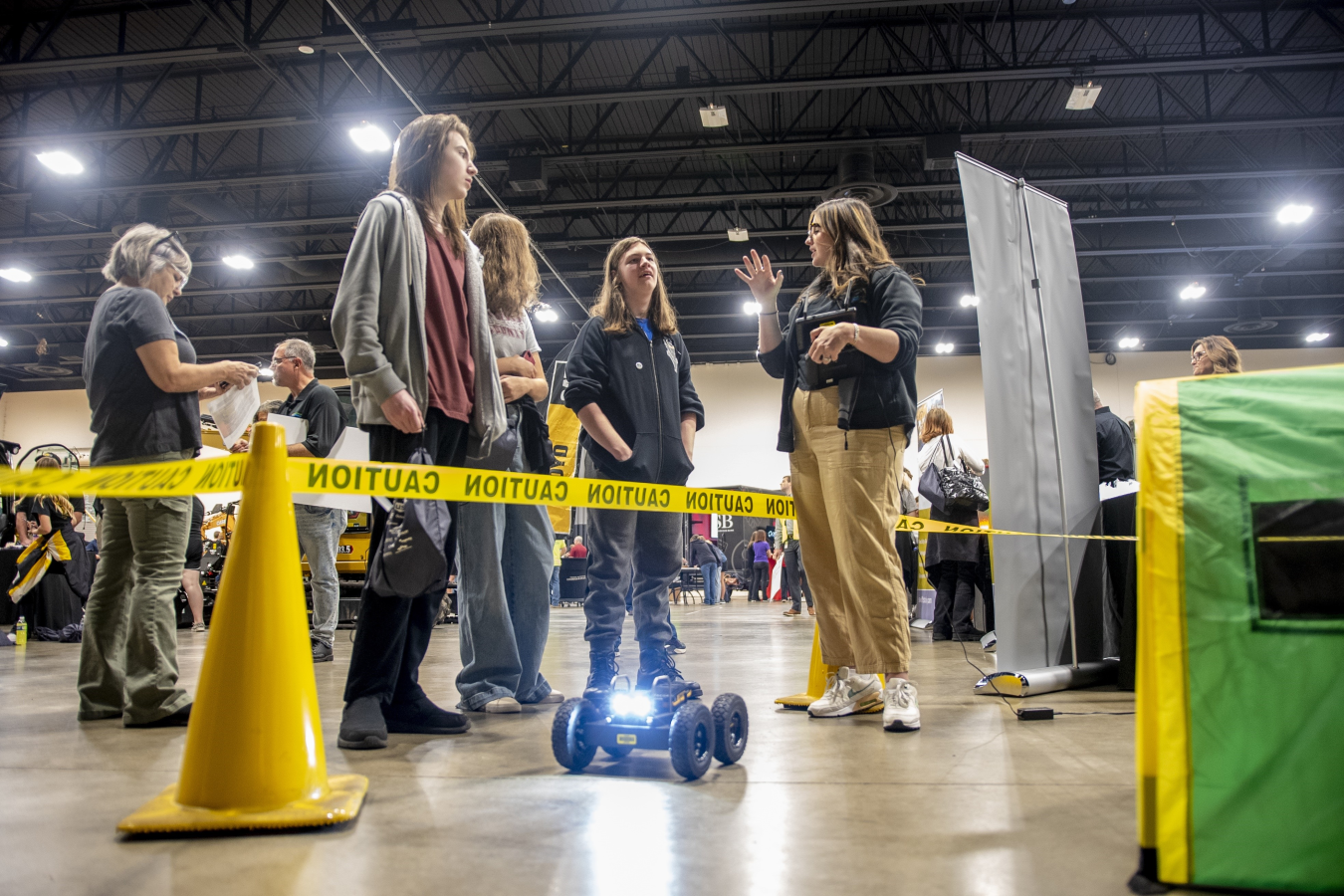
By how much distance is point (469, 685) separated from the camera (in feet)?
9.18

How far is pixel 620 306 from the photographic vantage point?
8.59 feet

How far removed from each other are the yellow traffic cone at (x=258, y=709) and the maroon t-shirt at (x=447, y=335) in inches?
27.2

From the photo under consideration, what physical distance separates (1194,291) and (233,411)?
16490 mm

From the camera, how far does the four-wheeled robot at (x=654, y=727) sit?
1681mm

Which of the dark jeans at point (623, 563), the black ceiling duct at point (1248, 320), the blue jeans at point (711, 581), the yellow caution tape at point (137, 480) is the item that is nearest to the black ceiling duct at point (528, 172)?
the blue jeans at point (711, 581)

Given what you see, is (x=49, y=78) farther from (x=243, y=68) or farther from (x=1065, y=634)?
(x=1065, y=634)

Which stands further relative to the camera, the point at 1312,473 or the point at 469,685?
the point at 469,685

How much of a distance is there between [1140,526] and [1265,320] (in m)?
19.2

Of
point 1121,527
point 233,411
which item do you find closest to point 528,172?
point 233,411

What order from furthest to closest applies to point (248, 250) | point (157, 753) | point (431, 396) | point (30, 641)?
point (248, 250) → point (30, 641) → point (431, 396) → point (157, 753)

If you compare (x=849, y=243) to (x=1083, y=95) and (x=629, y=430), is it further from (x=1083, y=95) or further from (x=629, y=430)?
(x=1083, y=95)

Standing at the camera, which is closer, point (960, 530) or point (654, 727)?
point (654, 727)

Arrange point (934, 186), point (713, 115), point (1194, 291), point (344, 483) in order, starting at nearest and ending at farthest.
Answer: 1. point (344, 483)
2. point (713, 115)
3. point (934, 186)
4. point (1194, 291)

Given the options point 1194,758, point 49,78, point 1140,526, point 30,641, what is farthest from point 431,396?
point 49,78
